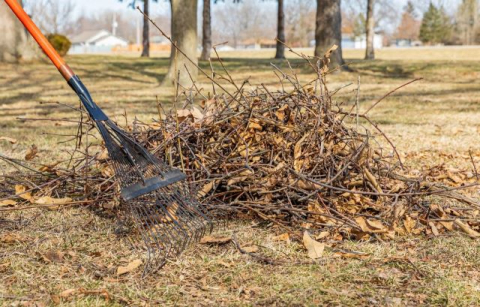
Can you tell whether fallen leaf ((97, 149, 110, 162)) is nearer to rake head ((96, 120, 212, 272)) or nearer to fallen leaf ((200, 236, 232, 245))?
rake head ((96, 120, 212, 272))

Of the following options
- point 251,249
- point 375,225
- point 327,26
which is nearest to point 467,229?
point 375,225

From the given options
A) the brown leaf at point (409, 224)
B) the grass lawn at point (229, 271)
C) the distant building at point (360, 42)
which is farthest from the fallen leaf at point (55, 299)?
the distant building at point (360, 42)

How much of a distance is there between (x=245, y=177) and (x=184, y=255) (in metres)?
0.72

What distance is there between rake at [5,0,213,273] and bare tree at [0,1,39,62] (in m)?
16.4

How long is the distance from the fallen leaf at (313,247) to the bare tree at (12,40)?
1744cm

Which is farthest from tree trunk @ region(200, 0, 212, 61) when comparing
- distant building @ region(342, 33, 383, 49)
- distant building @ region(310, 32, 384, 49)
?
distant building @ region(310, 32, 384, 49)

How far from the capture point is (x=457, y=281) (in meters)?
2.54

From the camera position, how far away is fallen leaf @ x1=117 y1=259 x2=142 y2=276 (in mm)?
2643

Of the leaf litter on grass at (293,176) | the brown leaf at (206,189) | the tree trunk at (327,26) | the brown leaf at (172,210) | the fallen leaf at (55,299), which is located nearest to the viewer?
the fallen leaf at (55,299)

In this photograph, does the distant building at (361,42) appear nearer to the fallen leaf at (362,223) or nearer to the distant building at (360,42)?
the distant building at (360,42)

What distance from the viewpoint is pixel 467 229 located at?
319 cm

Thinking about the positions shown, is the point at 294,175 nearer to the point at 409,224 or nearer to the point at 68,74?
the point at 409,224

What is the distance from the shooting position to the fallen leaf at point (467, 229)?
315 centimetres

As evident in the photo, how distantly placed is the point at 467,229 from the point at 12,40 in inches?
710
